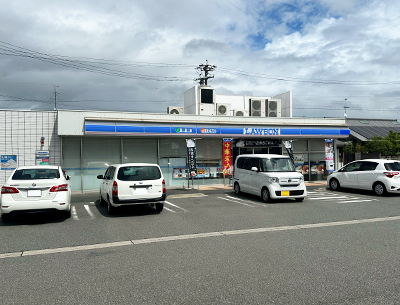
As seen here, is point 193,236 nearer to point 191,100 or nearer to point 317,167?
point 317,167

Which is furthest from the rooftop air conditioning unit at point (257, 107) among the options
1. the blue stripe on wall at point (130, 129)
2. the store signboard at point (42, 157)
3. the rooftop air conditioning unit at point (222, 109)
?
the store signboard at point (42, 157)

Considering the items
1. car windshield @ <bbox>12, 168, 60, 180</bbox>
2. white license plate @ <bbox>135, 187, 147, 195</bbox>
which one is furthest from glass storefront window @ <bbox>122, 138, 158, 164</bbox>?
car windshield @ <bbox>12, 168, 60, 180</bbox>

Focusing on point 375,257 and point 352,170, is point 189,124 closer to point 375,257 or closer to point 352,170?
point 352,170

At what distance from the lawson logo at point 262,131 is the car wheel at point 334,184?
450 cm

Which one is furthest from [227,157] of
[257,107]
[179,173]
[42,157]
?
[42,157]

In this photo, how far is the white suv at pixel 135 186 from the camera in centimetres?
1055

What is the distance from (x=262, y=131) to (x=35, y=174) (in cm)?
1347

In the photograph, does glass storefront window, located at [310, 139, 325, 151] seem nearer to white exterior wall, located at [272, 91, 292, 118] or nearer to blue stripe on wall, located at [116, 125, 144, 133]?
white exterior wall, located at [272, 91, 292, 118]

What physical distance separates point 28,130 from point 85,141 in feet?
8.81

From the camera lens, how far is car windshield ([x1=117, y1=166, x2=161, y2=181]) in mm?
10793

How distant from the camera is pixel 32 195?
9.45 meters

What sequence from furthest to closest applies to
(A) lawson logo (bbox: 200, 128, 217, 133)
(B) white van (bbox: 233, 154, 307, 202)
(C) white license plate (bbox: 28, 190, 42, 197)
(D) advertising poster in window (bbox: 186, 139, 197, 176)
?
(A) lawson logo (bbox: 200, 128, 217, 133)
(D) advertising poster in window (bbox: 186, 139, 197, 176)
(B) white van (bbox: 233, 154, 307, 202)
(C) white license plate (bbox: 28, 190, 42, 197)

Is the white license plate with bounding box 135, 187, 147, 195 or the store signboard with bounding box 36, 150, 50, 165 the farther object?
the store signboard with bounding box 36, 150, 50, 165

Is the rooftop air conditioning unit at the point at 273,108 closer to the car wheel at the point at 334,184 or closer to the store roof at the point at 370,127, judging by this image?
the car wheel at the point at 334,184
